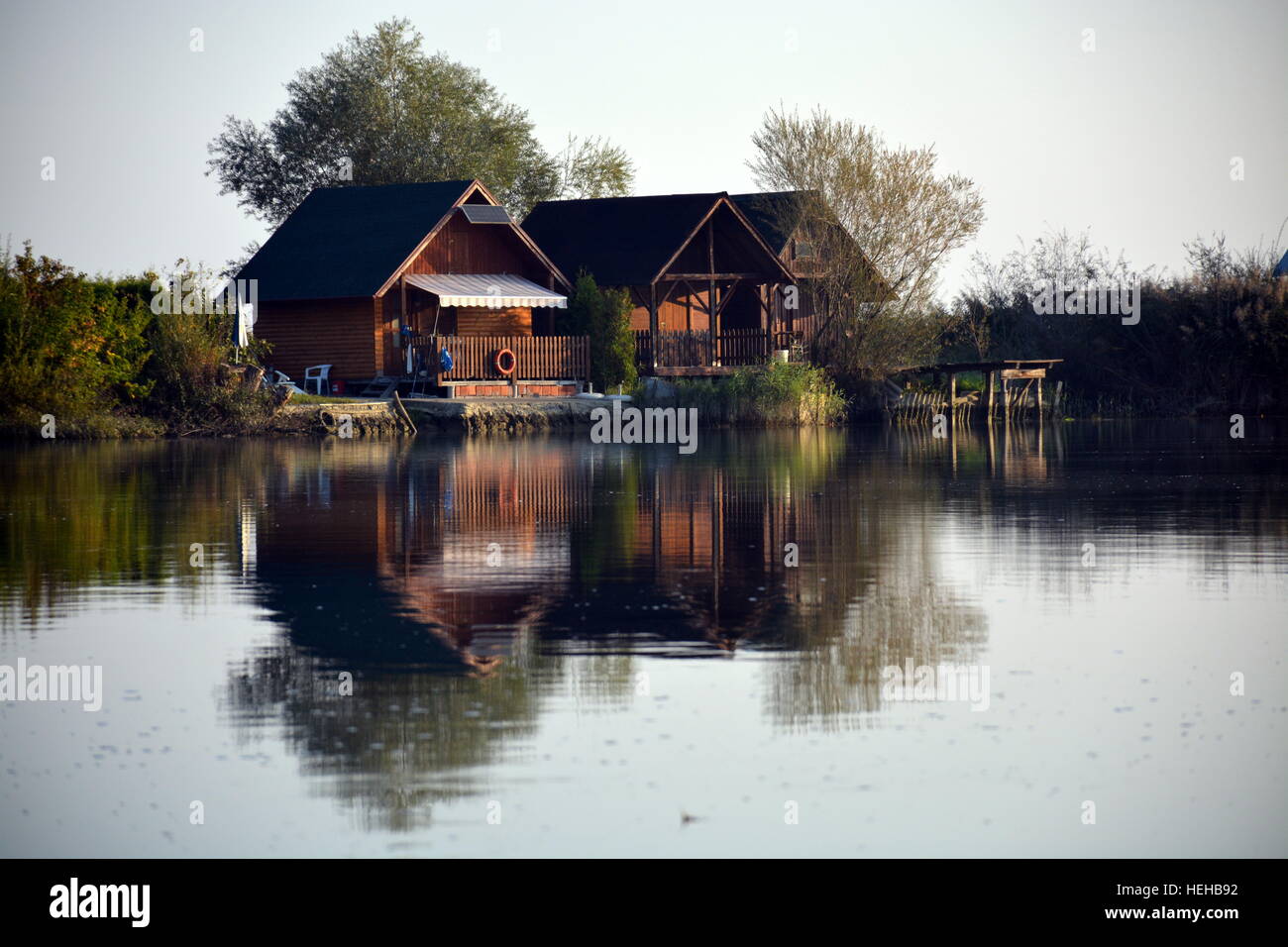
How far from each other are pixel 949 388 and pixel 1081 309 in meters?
6.43

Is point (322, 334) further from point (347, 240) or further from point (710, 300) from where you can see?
point (710, 300)

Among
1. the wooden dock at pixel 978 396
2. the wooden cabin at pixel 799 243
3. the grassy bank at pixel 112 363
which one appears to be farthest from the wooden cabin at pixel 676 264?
the grassy bank at pixel 112 363

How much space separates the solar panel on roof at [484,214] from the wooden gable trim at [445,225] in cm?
22

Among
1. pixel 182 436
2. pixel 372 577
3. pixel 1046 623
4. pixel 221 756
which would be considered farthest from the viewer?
pixel 182 436

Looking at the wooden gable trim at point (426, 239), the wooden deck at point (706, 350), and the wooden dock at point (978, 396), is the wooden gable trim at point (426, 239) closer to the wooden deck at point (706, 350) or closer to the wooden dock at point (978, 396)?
the wooden deck at point (706, 350)

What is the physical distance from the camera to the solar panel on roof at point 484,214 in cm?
5006

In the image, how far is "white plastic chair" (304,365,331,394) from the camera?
48.7 m

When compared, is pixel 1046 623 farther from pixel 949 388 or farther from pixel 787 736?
pixel 949 388

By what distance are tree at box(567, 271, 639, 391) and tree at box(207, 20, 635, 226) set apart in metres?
23.9

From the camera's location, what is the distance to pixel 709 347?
2104 inches

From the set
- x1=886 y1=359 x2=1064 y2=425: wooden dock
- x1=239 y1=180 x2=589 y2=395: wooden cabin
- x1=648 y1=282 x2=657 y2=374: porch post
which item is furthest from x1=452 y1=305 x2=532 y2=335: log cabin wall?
x1=886 y1=359 x2=1064 y2=425: wooden dock

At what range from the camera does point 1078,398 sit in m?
56.4

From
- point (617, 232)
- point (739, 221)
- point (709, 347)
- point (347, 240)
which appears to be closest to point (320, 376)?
point (347, 240)
